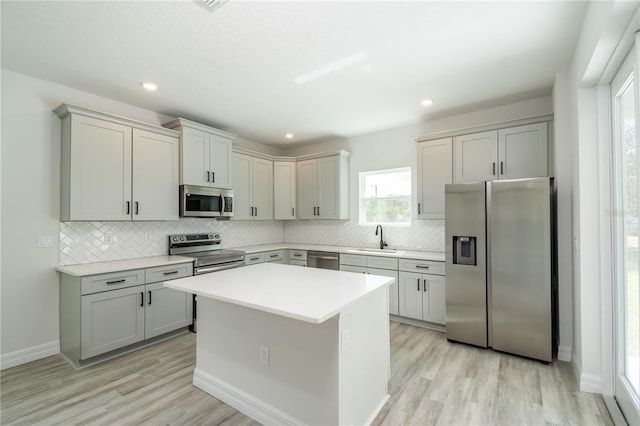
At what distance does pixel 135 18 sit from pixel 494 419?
3.64 metres

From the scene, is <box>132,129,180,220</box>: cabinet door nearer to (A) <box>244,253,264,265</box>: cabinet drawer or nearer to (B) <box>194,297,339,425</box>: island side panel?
(A) <box>244,253,264,265</box>: cabinet drawer

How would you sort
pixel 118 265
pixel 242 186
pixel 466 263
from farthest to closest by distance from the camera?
1. pixel 242 186
2. pixel 466 263
3. pixel 118 265

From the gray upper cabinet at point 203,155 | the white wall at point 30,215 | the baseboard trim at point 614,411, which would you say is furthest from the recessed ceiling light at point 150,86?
the baseboard trim at point 614,411

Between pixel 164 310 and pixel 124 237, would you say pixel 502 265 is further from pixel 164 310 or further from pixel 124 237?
pixel 124 237

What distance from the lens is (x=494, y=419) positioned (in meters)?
1.96

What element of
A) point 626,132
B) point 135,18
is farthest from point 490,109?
point 135,18

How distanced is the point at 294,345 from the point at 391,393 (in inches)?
39.1

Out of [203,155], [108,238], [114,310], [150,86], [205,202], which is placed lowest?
[114,310]

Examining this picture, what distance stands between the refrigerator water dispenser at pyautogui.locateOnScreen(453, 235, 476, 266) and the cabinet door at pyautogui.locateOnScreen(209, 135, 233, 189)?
307cm

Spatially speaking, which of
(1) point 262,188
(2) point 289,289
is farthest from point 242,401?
(1) point 262,188

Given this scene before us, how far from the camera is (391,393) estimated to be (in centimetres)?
225

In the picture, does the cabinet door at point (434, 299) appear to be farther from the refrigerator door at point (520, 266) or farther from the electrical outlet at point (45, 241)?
the electrical outlet at point (45, 241)

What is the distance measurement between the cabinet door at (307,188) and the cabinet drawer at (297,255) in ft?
2.24

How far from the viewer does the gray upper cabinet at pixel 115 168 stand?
9.41 ft
